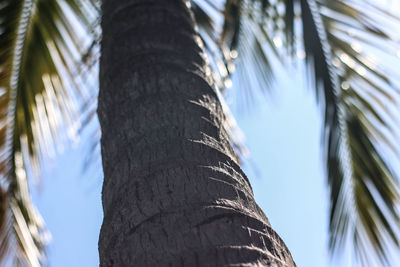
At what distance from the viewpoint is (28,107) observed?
2.92m

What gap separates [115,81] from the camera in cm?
151

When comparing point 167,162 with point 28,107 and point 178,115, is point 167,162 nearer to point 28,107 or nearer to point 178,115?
point 178,115

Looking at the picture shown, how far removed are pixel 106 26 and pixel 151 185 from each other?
922 millimetres

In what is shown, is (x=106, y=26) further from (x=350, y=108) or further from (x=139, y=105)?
(x=350, y=108)

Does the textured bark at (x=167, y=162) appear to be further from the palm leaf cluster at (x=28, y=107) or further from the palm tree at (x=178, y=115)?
the palm leaf cluster at (x=28, y=107)

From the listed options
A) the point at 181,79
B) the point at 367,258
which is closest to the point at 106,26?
the point at 181,79

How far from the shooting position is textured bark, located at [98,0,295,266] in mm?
964

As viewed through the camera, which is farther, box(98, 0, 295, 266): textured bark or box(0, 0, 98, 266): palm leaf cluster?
box(0, 0, 98, 266): palm leaf cluster

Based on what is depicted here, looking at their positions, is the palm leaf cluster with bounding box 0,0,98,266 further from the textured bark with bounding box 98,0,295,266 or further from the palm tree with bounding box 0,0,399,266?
the textured bark with bounding box 98,0,295,266

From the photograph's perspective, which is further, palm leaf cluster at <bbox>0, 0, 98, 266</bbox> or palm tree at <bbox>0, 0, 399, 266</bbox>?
palm leaf cluster at <bbox>0, 0, 98, 266</bbox>

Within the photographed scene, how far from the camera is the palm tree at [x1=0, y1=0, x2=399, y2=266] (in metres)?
1.08

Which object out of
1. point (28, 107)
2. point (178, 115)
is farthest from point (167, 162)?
point (28, 107)

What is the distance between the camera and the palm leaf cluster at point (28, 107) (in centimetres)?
290

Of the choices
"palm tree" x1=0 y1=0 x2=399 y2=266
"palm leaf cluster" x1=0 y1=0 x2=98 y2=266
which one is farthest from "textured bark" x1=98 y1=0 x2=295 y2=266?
"palm leaf cluster" x1=0 y1=0 x2=98 y2=266
